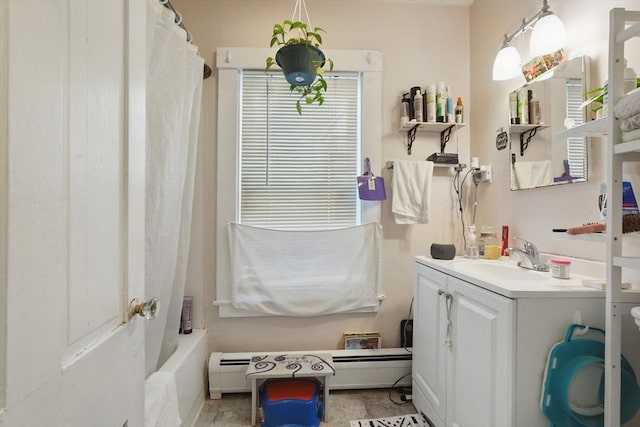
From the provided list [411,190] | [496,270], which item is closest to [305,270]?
[411,190]

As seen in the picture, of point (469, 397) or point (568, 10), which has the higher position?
point (568, 10)

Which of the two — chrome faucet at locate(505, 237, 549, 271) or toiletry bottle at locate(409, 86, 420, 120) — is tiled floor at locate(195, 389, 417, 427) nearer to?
chrome faucet at locate(505, 237, 549, 271)

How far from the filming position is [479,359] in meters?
1.16

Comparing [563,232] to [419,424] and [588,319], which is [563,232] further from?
[419,424]

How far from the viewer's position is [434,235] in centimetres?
215

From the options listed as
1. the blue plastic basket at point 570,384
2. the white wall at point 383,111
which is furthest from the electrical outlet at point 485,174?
the blue plastic basket at point 570,384

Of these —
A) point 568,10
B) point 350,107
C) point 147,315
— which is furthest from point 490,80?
point 147,315

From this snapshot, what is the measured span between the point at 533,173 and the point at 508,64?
62 centimetres

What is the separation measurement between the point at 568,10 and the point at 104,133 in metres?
1.91

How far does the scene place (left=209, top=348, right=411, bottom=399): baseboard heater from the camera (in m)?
1.90

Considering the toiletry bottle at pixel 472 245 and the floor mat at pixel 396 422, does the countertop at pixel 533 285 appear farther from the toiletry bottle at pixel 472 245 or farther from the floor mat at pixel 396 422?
the floor mat at pixel 396 422

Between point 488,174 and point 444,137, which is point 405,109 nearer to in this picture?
point 444,137

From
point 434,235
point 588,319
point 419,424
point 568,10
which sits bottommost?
point 419,424

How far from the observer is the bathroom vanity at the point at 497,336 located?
0.98 metres
